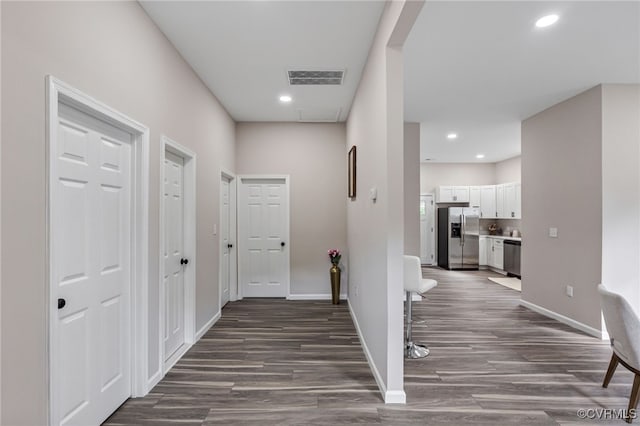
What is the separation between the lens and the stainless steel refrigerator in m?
7.93

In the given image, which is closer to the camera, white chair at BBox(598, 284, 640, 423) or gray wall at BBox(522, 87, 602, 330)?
white chair at BBox(598, 284, 640, 423)

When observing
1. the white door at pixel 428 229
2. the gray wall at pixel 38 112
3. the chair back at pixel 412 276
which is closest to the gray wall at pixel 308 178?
the chair back at pixel 412 276

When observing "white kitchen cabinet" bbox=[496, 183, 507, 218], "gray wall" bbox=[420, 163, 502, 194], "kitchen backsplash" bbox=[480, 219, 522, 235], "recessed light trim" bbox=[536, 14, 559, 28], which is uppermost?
"recessed light trim" bbox=[536, 14, 559, 28]

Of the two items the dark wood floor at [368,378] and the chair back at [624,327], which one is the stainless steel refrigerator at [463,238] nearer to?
the dark wood floor at [368,378]

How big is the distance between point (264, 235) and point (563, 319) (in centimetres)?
443

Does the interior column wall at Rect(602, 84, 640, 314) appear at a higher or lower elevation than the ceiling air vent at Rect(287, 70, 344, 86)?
lower

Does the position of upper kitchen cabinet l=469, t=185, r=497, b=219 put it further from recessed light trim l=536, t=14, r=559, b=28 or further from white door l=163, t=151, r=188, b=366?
white door l=163, t=151, r=188, b=366

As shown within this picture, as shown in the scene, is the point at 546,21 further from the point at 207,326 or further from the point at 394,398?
the point at 207,326

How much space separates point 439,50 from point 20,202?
10.5 feet

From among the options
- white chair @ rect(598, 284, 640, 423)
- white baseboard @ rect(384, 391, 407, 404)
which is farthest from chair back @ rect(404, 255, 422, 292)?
white chair @ rect(598, 284, 640, 423)

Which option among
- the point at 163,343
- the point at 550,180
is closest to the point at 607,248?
the point at 550,180

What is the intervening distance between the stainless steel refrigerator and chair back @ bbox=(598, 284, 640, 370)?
19.2 feet

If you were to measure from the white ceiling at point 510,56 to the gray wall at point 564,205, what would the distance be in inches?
12.5

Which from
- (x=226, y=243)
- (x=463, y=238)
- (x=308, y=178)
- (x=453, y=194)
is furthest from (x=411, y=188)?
(x=453, y=194)
